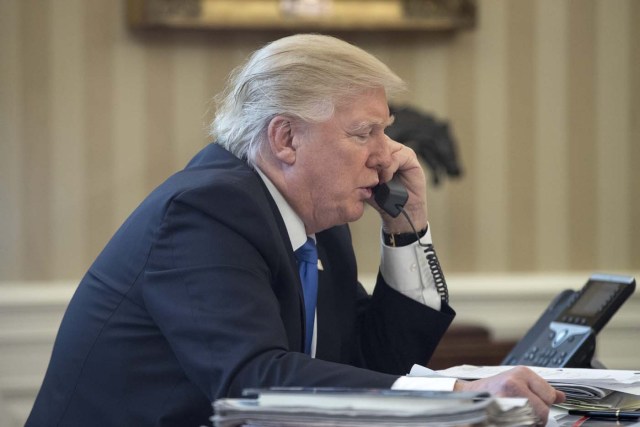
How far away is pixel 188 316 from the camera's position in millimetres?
1648

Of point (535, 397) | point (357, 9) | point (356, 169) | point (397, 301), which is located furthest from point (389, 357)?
Result: point (357, 9)

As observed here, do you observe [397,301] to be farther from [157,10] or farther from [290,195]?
[157,10]

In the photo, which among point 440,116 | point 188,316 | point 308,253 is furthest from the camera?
point 440,116

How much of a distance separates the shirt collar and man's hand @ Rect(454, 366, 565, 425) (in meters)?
0.61

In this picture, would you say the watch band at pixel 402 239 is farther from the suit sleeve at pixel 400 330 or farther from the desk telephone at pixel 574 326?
the desk telephone at pixel 574 326

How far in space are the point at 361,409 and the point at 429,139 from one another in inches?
97.1

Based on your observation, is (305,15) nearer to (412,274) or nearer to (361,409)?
(412,274)

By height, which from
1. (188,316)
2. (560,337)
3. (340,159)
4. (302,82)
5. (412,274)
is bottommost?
(560,337)

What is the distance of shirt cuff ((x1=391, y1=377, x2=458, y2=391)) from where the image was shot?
1.51m


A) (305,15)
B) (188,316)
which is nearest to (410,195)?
(188,316)

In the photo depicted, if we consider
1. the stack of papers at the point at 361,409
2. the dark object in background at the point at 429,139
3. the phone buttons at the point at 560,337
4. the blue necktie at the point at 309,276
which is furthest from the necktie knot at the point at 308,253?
the dark object in background at the point at 429,139

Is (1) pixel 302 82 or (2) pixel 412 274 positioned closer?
(1) pixel 302 82

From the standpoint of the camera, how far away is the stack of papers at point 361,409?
4.10ft

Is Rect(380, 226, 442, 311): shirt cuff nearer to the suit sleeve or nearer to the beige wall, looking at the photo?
the suit sleeve
